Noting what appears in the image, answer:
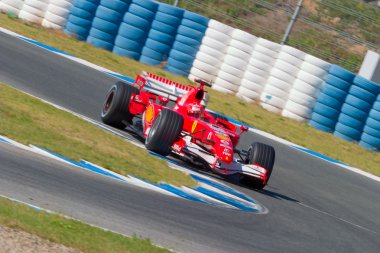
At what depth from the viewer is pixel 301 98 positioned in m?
18.1

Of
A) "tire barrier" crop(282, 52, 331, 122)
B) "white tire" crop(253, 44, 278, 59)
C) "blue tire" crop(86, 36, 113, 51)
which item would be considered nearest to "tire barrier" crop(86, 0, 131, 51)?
"blue tire" crop(86, 36, 113, 51)

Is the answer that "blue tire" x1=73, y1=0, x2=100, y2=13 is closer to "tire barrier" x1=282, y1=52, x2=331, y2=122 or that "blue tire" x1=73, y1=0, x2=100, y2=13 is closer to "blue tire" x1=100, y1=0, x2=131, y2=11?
"blue tire" x1=100, y1=0, x2=131, y2=11

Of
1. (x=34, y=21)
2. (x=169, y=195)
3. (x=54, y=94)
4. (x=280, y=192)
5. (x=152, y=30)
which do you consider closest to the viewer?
(x=169, y=195)

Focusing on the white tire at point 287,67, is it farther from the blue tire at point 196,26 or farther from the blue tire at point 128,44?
the blue tire at point 128,44

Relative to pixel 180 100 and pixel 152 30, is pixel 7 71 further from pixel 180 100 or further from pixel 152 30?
pixel 152 30

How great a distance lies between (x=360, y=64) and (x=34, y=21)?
7.50 m

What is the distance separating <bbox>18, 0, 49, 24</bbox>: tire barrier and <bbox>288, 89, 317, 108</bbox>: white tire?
19.6ft

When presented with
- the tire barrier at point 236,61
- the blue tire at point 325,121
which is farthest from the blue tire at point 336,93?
the tire barrier at point 236,61

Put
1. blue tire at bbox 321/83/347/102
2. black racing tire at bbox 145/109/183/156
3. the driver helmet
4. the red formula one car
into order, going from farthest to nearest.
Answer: blue tire at bbox 321/83/347/102, the driver helmet, the red formula one car, black racing tire at bbox 145/109/183/156

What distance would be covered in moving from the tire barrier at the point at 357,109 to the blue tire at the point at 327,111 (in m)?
0.11

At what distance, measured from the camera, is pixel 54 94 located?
14023 mm

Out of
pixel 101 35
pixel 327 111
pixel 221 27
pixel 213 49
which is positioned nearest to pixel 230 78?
pixel 213 49

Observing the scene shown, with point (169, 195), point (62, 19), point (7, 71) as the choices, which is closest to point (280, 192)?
point (169, 195)

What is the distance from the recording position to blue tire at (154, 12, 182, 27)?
1902 cm
